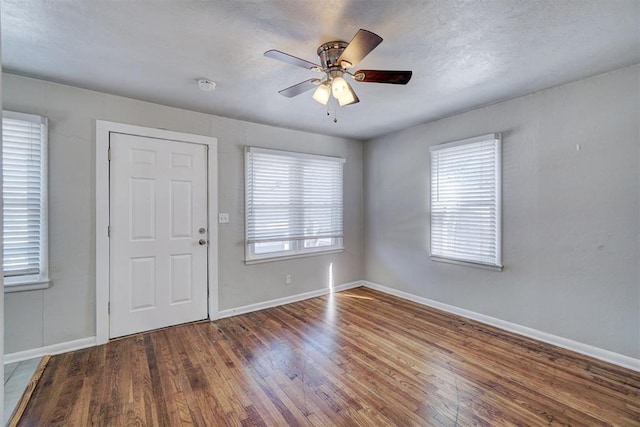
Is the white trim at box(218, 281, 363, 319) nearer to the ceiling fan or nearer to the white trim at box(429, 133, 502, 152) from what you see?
the white trim at box(429, 133, 502, 152)

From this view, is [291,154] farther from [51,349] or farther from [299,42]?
[51,349]

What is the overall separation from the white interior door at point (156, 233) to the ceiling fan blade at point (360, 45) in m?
2.23

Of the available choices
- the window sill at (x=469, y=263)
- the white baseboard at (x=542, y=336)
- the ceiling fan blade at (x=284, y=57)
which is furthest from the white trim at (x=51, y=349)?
the window sill at (x=469, y=263)

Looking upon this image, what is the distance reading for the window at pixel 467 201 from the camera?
3.22 m

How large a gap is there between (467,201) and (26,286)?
4.35 metres

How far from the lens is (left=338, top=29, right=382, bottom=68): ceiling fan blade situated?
1560 millimetres

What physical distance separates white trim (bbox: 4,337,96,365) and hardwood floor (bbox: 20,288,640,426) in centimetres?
8

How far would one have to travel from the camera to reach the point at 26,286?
8.32ft

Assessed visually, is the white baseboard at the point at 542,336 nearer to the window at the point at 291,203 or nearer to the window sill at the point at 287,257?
the window sill at the point at 287,257

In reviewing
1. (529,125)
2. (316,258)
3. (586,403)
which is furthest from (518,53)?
(316,258)

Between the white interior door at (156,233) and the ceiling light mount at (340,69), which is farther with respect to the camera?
the white interior door at (156,233)

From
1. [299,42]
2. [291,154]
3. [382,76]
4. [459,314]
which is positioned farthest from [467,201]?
[299,42]

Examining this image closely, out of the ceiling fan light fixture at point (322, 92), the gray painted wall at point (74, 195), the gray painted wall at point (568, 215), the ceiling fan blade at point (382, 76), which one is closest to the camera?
the ceiling fan blade at point (382, 76)

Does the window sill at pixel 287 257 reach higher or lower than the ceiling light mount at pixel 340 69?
lower
